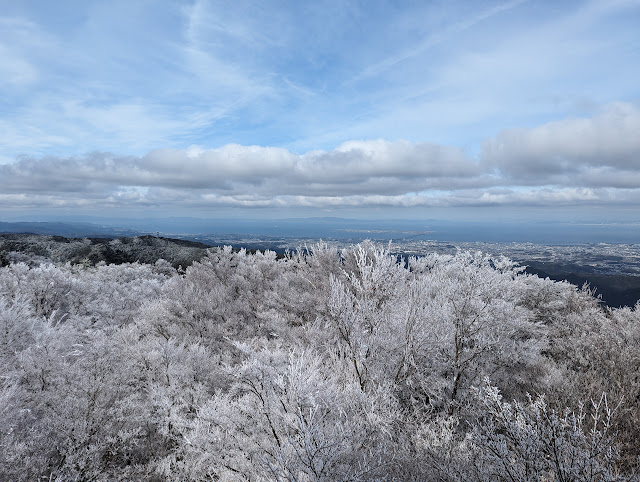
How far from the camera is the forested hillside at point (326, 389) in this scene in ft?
21.0

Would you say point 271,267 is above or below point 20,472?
above

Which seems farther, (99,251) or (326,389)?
(99,251)

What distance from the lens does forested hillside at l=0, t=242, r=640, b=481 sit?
6.41 metres

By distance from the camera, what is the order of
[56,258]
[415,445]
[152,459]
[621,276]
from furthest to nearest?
[621,276] < [56,258] < [152,459] < [415,445]

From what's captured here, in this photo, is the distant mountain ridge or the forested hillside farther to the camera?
the distant mountain ridge

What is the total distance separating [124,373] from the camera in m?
12.5

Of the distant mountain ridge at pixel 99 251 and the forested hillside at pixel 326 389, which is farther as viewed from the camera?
the distant mountain ridge at pixel 99 251

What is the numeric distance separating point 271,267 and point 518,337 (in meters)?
17.6

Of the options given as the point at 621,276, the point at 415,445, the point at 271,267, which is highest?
the point at 271,267

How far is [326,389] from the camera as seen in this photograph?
886 cm

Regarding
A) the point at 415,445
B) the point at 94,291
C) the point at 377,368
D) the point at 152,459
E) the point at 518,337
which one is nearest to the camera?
the point at 415,445

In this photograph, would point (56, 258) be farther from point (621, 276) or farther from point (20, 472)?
point (621, 276)

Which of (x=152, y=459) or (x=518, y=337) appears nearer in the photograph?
(x=152, y=459)

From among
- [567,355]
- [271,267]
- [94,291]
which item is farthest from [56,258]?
[567,355]
